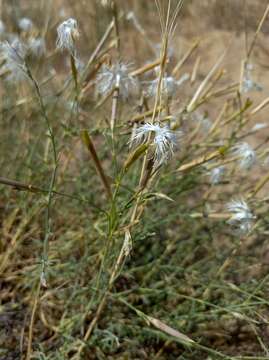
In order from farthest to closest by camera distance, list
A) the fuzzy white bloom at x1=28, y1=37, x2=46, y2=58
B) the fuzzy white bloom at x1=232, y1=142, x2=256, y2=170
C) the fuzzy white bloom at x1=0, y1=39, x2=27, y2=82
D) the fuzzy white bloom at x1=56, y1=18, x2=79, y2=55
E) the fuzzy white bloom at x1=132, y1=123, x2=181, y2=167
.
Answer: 1. the fuzzy white bloom at x1=28, y1=37, x2=46, y2=58
2. the fuzzy white bloom at x1=232, y1=142, x2=256, y2=170
3. the fuzzy white bloom at x1=0, y1=39, x2=27, y2=82
4. the fuzzy white bloom at x1=56, y1=18, x2=79, y2=55
5. the fuzzy white bloom at x1=132, y1=123, x2=181, y2=167

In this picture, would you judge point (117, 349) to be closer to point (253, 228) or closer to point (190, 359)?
point (190, 359)

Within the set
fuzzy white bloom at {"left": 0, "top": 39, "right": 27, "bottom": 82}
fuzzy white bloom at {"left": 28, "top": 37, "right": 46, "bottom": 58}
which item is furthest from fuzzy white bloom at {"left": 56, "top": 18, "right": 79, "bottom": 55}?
fuzzy white bloom at {"left": 28, "top": 37, "right": 46, "bottom": 58}

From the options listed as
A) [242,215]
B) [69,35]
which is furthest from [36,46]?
[242,215]

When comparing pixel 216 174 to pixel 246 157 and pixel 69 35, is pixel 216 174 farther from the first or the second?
pixel 69 35

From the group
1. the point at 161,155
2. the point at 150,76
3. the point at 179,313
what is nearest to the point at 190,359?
the point at 179,313

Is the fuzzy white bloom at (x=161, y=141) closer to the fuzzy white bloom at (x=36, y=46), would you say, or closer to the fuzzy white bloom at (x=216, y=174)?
the fuzzy white bloom at (x=216, y=174)

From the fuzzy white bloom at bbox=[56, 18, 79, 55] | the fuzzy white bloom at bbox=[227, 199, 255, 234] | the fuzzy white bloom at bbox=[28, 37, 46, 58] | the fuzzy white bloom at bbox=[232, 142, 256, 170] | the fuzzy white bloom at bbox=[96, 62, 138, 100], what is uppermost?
the fuzzy white bloom at bbox=[56, 18, 79, 55]

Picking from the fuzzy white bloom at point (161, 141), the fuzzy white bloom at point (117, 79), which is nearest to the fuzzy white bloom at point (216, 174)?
the fuzzy white bloom at point (117, 79)

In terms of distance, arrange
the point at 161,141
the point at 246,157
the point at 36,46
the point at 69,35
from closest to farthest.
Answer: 1. the point at 161,141
2. the point at 69,35
3. the point at 246,157
4. the point at 36,46

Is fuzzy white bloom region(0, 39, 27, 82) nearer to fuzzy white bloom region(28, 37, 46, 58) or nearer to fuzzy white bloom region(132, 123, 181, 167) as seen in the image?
fuzzy white bloom region(28, 37, 46, 58)
